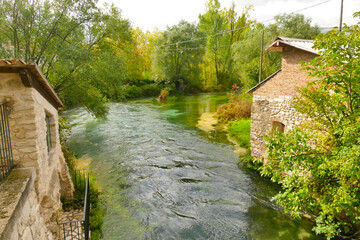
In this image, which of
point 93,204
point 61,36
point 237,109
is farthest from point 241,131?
point 61,36

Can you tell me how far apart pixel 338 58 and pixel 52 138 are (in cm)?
800

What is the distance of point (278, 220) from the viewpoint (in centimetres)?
844

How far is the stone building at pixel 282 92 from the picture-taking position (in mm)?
9402

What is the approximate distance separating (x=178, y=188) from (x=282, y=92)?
20.7 ft

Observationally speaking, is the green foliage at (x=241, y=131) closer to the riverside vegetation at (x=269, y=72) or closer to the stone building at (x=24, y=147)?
the riverside vegetation at (x=269, y=72)

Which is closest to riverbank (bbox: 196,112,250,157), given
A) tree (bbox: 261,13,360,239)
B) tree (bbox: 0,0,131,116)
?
tree (bbox: 261,13,360,239)

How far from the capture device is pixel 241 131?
1775 centimetres

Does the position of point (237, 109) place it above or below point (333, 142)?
below

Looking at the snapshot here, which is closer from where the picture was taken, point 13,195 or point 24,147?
point 13,195

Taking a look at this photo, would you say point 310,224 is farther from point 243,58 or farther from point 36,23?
point 243,58

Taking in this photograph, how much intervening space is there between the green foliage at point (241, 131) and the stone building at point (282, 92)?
3.46 metres

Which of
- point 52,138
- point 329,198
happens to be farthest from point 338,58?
point 52,138

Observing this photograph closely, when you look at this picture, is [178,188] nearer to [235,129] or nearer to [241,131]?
[241,131]

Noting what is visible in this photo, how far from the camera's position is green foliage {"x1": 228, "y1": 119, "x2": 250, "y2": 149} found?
15.9 meters
